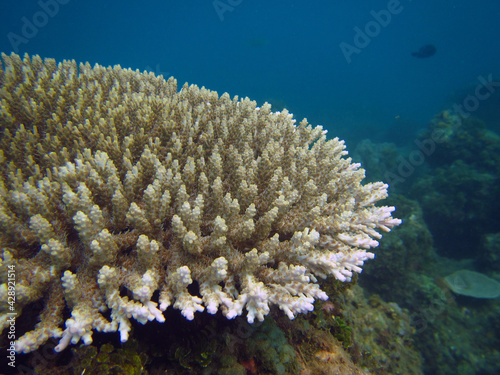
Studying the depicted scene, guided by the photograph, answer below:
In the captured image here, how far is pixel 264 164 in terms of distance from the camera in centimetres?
292

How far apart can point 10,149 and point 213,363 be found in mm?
3070

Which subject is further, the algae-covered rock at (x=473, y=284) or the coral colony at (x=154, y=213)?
the algae-covered rock at (x=473, y=284)

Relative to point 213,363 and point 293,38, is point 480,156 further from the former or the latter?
point 293,38

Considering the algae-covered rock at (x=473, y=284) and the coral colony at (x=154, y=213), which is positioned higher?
the coral colony at (x=154, y=213)

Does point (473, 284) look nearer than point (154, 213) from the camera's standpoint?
No

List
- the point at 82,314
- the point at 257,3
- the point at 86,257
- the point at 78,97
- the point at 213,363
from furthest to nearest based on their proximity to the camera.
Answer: the point at 257,3, the point at 78,97, the point at 213,363, the point at 86,257, the point at 82,314

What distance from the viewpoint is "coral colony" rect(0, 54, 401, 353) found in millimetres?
1842

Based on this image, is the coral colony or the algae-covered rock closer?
the coral colony

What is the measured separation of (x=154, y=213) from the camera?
2230 millimetres

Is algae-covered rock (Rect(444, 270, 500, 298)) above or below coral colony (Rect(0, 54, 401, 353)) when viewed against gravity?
below

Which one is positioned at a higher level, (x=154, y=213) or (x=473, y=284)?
(x=154, y=213)

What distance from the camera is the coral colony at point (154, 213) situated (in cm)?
184

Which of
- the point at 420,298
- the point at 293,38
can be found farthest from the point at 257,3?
the point at 420,298

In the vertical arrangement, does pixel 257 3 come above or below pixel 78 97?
above
